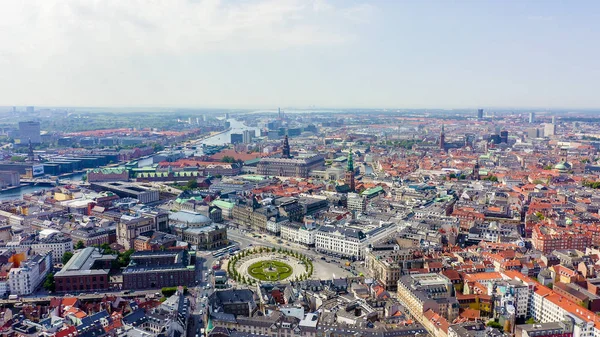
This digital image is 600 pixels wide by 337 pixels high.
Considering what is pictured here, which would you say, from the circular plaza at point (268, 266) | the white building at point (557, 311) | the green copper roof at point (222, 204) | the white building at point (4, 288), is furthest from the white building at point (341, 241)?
the white building at point (4, 288)

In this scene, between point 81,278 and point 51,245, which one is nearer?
point 81,278

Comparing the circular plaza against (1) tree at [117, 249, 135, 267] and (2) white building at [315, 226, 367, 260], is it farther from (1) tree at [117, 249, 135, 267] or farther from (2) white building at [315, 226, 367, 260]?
(1) tree at [117, 249, 135, 267]

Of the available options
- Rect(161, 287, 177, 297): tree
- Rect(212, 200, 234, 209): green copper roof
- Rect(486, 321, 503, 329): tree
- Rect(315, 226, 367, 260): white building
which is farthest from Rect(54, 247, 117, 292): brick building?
Rect(486, 321, 503, 329): tree

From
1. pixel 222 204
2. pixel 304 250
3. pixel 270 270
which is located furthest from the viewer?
pixel 222 204

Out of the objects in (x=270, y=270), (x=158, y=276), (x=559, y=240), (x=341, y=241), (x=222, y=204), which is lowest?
(x=270, y=270)

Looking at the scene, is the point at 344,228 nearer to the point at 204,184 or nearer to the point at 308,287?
the point at 308,287

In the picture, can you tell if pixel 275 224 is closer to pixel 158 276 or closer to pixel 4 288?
pixel 158 276

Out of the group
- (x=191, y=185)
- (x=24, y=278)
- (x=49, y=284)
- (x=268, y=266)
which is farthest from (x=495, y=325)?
(x=191, y=185)
